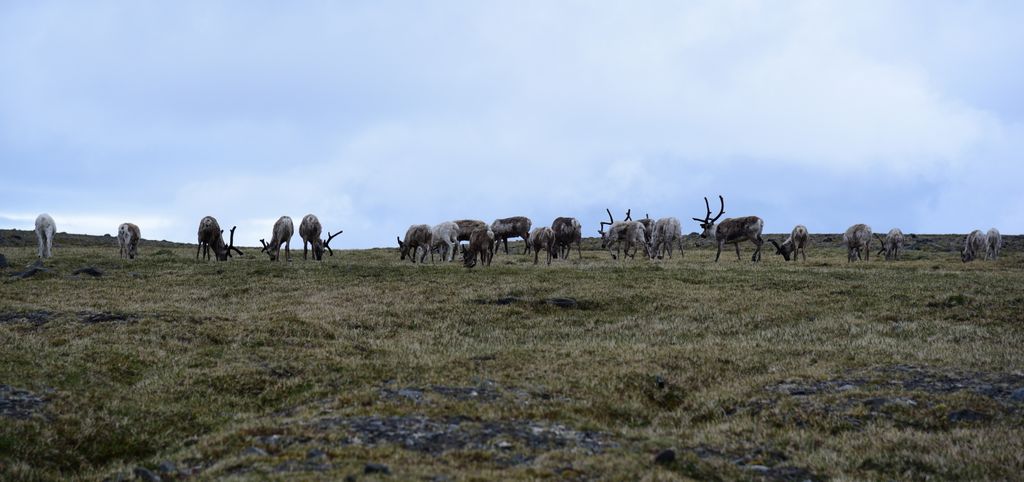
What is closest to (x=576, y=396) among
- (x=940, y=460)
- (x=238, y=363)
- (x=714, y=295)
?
(x=940, y=460)

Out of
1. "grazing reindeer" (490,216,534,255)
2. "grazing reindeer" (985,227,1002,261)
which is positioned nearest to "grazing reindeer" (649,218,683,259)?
"grazing reindeer" (490,216,534,255)

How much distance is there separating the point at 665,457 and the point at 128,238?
124ft

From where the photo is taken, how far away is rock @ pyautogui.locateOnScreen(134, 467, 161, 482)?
9.09m

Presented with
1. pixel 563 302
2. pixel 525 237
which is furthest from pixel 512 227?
pixel 563 302

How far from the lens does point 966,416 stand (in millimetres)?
11781

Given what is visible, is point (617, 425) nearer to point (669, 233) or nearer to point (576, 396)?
point (576, 396)

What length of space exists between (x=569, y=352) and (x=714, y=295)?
32.8 ft

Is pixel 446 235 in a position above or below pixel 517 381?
above

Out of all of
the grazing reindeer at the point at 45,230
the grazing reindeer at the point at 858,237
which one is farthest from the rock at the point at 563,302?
the grazing reindeer at the point at 858,237

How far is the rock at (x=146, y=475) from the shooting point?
9.09 m

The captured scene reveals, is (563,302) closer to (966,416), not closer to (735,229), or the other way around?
(966,416)

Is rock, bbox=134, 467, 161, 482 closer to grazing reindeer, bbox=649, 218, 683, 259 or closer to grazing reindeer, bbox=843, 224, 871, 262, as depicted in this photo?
grazing reindeer, bbox=649, 218, 683, 259

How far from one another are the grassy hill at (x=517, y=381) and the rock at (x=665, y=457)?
0.23 feet

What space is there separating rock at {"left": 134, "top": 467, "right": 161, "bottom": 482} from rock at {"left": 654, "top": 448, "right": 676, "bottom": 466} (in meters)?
5.94
